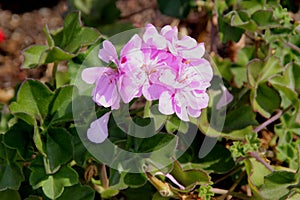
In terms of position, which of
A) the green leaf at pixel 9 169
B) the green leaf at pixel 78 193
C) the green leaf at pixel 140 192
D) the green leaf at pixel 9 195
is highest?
the green leaf at pixel 9 169

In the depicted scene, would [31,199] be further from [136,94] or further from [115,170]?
[136,94]

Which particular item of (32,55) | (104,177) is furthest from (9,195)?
(32,55)

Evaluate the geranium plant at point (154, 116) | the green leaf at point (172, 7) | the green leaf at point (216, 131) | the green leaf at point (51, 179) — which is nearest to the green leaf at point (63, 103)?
the geranium plant at point (154, 116)

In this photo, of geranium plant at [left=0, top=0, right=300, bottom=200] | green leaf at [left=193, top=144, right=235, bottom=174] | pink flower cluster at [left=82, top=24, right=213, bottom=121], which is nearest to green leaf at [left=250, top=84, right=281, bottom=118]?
geranium plant at [left=0, top=0, right=300, bottom=200]

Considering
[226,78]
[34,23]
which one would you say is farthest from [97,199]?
[34,23]

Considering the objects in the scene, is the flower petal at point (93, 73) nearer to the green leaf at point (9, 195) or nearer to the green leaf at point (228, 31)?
the green leaf at point (9, 195)

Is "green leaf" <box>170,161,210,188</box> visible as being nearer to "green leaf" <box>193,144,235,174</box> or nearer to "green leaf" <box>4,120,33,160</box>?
"green leaf" <box>193,144,235,174</box>

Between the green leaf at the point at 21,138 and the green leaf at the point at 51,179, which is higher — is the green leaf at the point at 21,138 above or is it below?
above

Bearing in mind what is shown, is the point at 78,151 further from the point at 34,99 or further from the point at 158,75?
the point at 158,75
